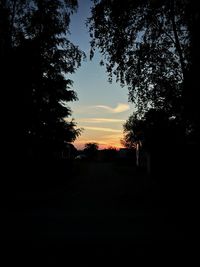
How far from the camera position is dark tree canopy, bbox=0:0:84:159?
2130 cm

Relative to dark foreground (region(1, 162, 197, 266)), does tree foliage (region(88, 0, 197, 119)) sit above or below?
above

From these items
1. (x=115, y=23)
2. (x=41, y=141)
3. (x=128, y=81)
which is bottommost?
(x=41, y=141)

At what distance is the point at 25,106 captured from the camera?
71.3 feet

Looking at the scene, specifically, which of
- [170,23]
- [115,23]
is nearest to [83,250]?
[115,23]

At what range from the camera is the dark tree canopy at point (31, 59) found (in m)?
21.3

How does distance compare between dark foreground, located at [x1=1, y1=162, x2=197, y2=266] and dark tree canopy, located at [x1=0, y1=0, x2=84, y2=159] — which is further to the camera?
dark tree canopy, located at [x1=0, y1=0, x2=84, y2=159]

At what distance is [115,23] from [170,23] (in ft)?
9.21

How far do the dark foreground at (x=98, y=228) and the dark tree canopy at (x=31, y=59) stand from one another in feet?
22.9

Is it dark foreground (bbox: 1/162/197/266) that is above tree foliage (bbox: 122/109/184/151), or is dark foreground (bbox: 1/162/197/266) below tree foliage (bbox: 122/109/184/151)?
below

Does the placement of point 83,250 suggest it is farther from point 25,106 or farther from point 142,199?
point 25,106

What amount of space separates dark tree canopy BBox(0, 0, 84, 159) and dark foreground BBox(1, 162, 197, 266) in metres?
6.97

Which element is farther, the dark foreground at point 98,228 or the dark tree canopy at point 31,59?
the dark tree canopy at point 31,59

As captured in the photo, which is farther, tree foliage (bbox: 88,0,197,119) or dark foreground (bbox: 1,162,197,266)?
tree foliage (bbox: 88,0,197,119)

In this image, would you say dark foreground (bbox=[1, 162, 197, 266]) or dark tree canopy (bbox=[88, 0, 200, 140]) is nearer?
dark foreground (bbox=[1, 162, 197, 266])
